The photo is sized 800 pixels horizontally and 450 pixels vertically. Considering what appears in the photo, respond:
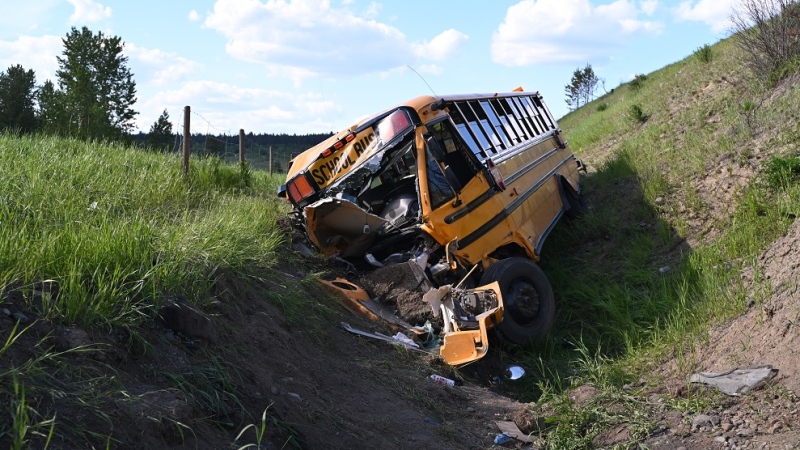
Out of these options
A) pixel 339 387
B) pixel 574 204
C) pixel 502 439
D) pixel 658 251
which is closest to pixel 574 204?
pixel 574 204

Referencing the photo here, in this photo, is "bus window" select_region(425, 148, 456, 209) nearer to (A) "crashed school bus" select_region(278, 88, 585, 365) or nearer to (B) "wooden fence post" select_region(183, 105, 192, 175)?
(A) "crashed school bus" select_region(278, 88, 585, 365)

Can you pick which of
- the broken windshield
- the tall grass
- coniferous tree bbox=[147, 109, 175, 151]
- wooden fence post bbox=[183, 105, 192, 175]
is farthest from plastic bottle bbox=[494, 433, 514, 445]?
coniferous tree bbox=[147, 109, 175, 151]

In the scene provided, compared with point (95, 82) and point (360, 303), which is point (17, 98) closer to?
point (95, 82)

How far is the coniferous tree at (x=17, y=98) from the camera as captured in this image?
136 feet

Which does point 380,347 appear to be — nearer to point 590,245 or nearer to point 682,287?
point 682,287

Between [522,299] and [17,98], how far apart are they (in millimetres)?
41023

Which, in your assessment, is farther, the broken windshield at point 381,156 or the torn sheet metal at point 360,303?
the broken windshield at point 381,156

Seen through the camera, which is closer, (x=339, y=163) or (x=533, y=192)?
(x=339, y=163)

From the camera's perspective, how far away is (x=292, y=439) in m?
4.70

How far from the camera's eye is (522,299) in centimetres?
841

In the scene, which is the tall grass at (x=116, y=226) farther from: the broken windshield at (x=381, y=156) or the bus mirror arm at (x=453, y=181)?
the bus mirror arm at (x=453, y=181)

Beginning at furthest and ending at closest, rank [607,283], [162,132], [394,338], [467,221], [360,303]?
[162,132] < [607,283] < [467,221] < [360,303] < [394,338]

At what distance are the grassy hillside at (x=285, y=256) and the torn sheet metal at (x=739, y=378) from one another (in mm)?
334

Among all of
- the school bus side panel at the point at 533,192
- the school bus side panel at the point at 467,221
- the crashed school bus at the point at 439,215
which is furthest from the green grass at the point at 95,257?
the school bus side panel at the point at 533,192
